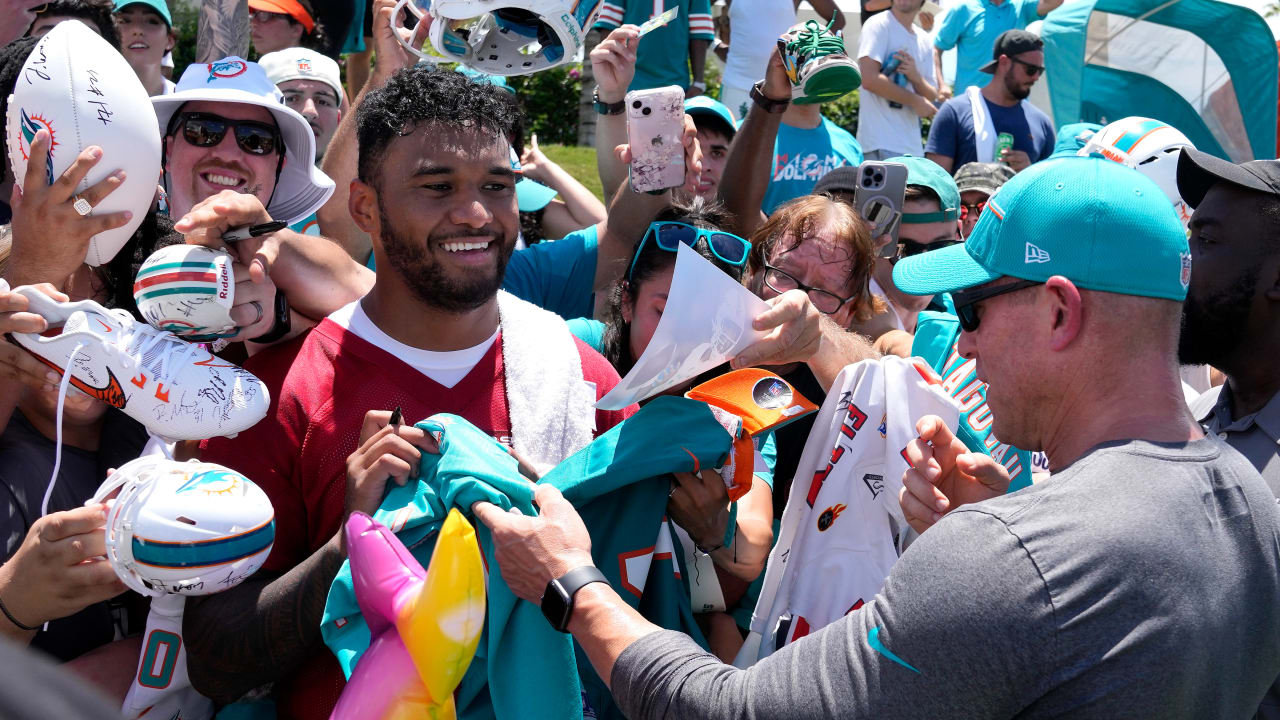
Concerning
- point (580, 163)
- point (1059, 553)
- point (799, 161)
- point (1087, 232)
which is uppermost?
point (1087, 232)

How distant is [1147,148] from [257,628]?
400 cm

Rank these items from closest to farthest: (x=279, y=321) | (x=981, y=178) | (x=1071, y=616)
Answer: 1. (x=1071, y=616)
2. (x=279, y=321)
3. (x=981, y=178)

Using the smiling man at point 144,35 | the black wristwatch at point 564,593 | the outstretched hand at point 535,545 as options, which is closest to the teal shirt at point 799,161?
the smiling man at point 144,35

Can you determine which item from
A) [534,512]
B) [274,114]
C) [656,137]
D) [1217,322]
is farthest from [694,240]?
[1217,322]

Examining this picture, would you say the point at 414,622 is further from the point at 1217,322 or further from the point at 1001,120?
the point at 1001,120

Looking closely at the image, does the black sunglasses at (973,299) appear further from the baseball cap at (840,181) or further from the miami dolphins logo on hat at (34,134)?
the baseball cap at (840,181)

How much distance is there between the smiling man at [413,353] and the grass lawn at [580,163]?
6.91 m

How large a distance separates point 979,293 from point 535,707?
1.28 meters

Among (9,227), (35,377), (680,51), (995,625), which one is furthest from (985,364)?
(680,51)

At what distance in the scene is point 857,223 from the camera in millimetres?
3652

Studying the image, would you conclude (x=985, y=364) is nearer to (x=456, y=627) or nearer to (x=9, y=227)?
(x=456, y=627)

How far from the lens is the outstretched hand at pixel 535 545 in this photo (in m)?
2.23

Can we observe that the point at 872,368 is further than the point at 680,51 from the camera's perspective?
No

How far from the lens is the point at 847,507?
2850mm
